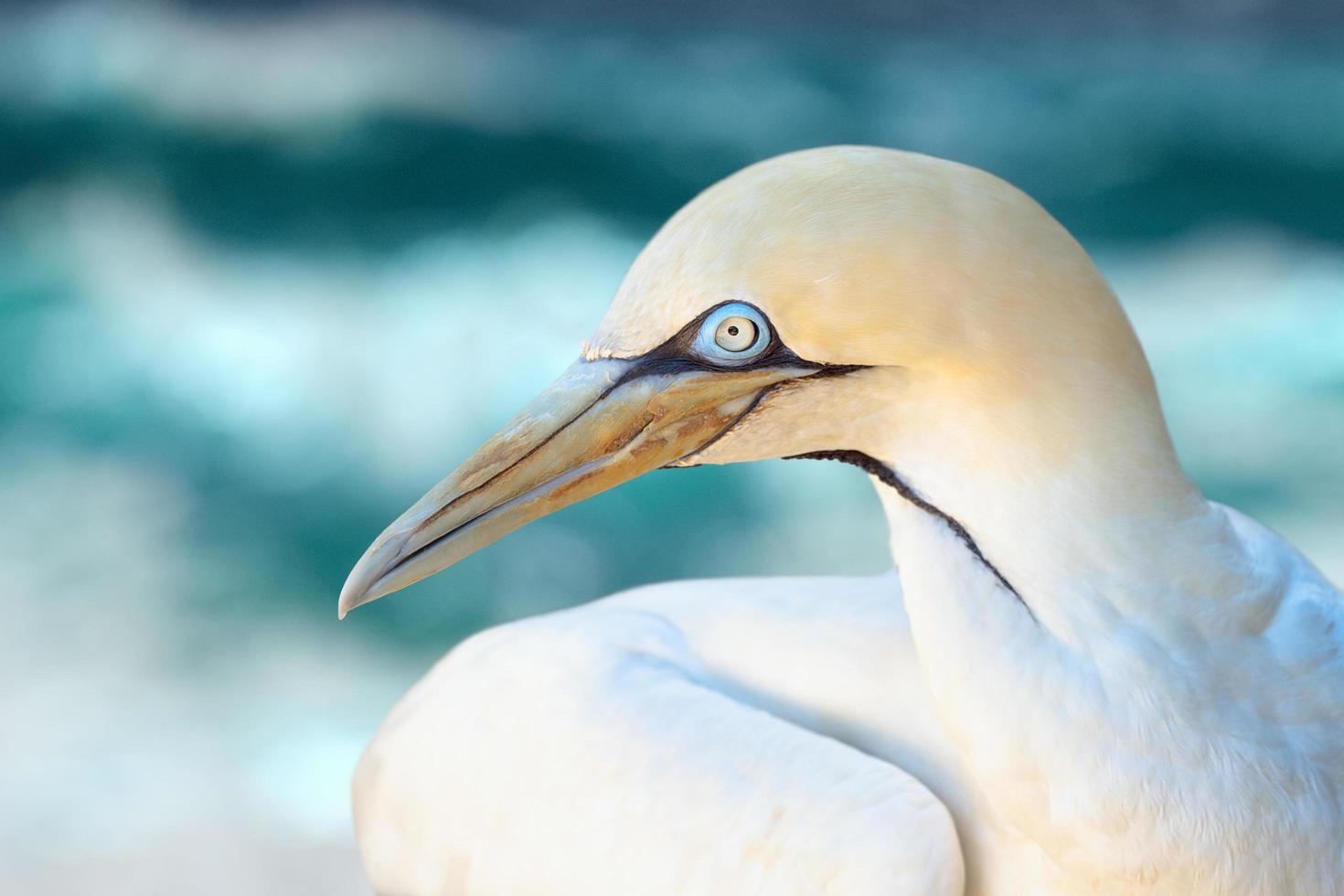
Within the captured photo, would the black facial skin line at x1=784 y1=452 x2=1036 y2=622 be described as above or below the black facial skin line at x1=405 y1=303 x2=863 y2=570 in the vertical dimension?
below

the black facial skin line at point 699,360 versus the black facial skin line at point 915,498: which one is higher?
the black facial skin line at point 699,360

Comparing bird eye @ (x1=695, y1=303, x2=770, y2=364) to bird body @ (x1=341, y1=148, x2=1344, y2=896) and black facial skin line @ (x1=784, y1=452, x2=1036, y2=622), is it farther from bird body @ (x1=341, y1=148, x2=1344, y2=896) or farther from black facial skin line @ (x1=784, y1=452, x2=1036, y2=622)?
black facial skin line @ (x1=784, y1=452, x2=1036, y2=622)

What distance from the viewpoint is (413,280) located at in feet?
21.5

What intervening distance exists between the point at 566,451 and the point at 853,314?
30 centimetres

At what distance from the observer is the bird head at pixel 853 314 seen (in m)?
1.14

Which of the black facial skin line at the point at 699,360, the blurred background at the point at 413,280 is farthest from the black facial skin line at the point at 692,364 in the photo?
the blurred background at the point at 413,280

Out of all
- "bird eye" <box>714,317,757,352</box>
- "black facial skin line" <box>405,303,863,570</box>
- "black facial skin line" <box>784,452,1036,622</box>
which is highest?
"bird eye" <box>714,317,757,352</box>

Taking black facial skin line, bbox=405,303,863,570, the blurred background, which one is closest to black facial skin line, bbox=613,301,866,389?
black facial skin line, bbox=405,303,863,570

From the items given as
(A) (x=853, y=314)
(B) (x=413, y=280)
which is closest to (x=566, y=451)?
(A) (x=853, y=314)

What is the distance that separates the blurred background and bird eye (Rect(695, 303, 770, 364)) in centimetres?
276

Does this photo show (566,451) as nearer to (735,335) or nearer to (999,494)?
(735,335)

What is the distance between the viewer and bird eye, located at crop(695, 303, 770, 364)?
1174mm

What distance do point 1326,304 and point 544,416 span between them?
5.65 m

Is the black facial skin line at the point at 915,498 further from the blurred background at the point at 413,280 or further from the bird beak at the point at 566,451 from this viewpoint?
the blurred background at the point at 413,280
